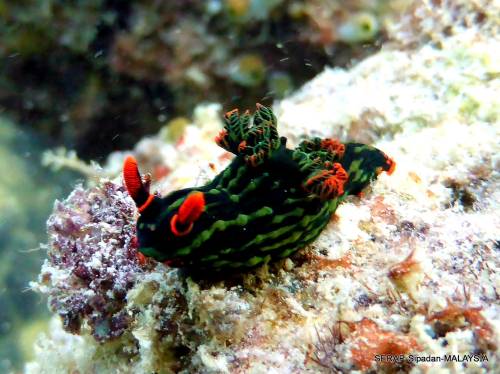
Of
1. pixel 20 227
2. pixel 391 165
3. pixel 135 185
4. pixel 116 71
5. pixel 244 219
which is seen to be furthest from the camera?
pixel 20 227

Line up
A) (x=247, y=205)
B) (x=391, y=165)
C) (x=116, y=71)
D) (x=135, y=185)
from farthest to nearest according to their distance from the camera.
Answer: (x=116, y=71)
(x=391, y=165)
(x=247, y=205)
(x=135, y=185)

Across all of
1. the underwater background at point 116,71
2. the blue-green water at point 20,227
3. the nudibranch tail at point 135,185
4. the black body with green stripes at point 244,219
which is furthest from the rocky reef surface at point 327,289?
the blue-green water at point 20,227

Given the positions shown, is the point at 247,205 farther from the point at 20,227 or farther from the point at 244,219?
the point at 20,227

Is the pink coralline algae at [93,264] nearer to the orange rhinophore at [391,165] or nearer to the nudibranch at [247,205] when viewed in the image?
the nudibranch at [247,205]

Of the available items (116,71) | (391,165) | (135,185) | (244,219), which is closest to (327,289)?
(244,219)

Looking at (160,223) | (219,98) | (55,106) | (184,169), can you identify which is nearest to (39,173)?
(55,106)

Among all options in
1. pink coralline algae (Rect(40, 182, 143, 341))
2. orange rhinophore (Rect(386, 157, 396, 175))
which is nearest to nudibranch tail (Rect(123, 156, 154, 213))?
pink coralline algae (Rect(40, 182, 143, 341))

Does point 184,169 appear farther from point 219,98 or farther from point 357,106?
point 219,98

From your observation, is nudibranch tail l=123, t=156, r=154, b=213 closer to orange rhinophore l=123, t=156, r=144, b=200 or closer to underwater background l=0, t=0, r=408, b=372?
orange rhinophore l=123, t=156, r=144, b=200
